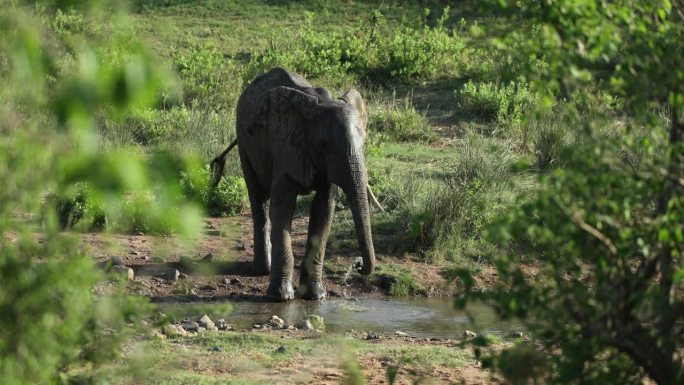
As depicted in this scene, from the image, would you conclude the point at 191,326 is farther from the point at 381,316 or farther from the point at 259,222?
the point at 259,222

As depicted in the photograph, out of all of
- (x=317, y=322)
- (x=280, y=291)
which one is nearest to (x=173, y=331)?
(x=317, y=322)

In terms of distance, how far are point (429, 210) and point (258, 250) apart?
2127 mm

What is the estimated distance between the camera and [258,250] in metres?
12.7

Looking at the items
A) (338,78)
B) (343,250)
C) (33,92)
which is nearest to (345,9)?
(338,78)

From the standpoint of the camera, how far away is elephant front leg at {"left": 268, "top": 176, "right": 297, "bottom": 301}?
11805 millimetres

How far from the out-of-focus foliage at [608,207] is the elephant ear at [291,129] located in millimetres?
6038

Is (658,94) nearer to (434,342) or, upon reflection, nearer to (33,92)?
(33,92)

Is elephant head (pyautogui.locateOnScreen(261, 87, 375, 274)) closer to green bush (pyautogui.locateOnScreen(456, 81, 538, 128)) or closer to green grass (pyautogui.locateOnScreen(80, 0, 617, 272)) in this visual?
green grass (pyautogui.locateOnScreen(80, 0, 617, 272))

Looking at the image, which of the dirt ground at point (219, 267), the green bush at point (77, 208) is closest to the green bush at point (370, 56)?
the dirt ground at point (219, 267)

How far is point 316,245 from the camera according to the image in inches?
469

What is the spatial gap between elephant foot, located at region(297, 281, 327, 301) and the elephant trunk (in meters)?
1.03

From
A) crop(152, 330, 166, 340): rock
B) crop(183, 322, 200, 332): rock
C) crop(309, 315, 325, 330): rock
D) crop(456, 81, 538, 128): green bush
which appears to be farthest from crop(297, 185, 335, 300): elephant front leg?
crop(456, 81, 538, 128): green bush

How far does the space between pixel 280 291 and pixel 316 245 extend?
558 mm

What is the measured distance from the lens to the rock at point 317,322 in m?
10.7
